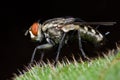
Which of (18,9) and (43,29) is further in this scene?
(18,9)

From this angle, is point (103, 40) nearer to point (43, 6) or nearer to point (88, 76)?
point (88, 76)

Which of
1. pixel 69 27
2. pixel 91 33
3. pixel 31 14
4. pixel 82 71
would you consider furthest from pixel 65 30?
pixel 31 14

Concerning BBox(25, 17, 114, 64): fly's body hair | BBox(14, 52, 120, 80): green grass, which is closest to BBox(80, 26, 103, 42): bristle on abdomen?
BBox(25, 17, 114, 64): fly's body hair

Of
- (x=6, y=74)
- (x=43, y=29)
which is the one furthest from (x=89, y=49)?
(x=6, y=74)

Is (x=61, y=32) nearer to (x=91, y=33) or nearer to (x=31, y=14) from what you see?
(x=91, y=33)

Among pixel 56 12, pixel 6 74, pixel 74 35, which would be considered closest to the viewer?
pixel 74 35

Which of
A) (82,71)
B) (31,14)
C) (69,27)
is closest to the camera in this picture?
(82,71)

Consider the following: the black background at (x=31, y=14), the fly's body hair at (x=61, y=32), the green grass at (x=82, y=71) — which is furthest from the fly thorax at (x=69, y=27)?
the black background at (x=31, y=14)
